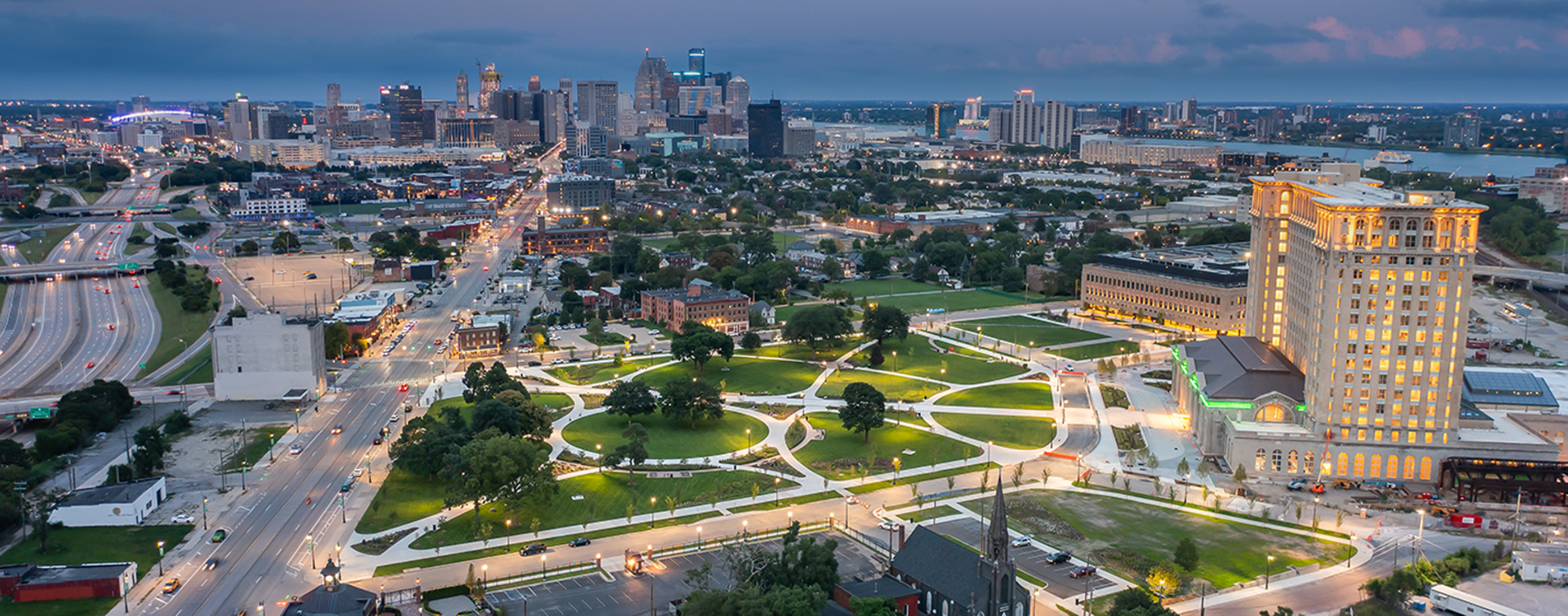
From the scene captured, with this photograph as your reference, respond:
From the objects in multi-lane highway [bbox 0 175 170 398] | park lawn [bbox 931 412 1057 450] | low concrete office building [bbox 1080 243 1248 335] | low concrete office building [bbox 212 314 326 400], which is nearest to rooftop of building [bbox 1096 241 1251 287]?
low concrete office building [bbox 1080 243 1248 335]

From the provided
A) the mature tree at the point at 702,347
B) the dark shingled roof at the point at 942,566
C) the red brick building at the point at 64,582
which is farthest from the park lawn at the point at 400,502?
the mature tree at the point at 702,347

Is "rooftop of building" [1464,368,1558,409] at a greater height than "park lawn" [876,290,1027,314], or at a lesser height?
greater

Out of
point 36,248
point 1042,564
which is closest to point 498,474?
point 1042,564

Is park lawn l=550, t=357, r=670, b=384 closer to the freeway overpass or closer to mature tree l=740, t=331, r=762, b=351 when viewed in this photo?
mature tree l=740, t=331, r=762, b=351

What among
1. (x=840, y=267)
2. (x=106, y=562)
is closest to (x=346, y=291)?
(x=840, y=267)

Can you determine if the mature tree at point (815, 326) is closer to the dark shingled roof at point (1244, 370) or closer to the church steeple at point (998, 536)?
the dark shingled roof at point (1244, 370)

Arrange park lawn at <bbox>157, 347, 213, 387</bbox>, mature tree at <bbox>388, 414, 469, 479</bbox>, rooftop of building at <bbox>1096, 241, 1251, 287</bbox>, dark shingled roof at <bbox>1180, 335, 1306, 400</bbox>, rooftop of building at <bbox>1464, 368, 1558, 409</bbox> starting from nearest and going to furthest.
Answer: mature tree at <bbox>388, 414, 469, 479</bbox> < rooftop of building at <bbox>1464, 368, 1558, 409</bbox> < dark shingled roof at <bbox>1180, 335, 1306, 400</bbox> < park lawn at <bbox>157, 347, 213, 387</bbox> < rooftop of building at <bbox>1096, 241, 1251, 287</bbox>
